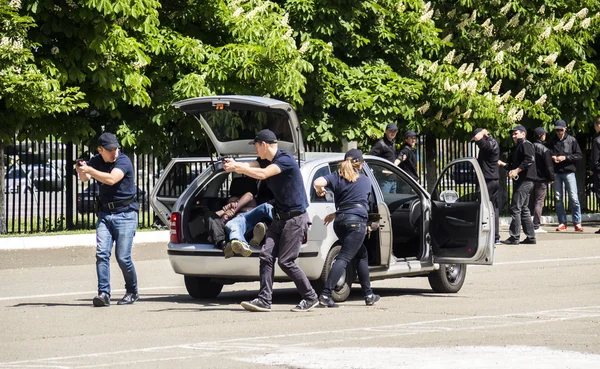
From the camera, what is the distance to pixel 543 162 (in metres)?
21.7

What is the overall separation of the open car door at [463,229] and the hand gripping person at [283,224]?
2045 millimetres

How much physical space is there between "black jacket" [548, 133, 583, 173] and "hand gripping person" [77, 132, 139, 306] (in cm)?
1242

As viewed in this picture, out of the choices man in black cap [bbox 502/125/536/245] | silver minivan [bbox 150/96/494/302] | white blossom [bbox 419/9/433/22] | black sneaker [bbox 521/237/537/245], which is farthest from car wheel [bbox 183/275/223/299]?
white blossom [bbox 419/9/433/22]

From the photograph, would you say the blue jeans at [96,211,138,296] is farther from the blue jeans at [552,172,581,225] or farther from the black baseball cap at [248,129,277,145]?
→ the blue jeans at [552,172,581,225]

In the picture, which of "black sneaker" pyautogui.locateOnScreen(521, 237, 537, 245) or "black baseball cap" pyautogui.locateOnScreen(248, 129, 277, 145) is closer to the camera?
"black baseball cap" pyautogui.locateOnScreen(248, 129, 277, 145)

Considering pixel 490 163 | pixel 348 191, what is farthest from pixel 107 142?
pixel 490 163

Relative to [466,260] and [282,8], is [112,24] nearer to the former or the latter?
[282,8]

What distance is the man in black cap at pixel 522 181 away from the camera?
20734mm

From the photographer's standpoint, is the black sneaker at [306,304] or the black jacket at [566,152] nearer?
the black sneaker at [306,304]

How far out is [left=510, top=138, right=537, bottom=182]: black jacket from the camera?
20.8 meters

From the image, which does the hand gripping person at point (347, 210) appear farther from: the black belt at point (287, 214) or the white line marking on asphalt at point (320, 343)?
the white line marking on asphalt at point (320, 343)

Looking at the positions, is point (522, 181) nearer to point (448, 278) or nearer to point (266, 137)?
point (448, 278)

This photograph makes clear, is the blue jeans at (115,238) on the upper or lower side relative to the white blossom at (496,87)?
lower

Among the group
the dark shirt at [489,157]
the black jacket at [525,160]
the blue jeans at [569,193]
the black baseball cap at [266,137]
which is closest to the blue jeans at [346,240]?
the black baseball cap at [266,137]
